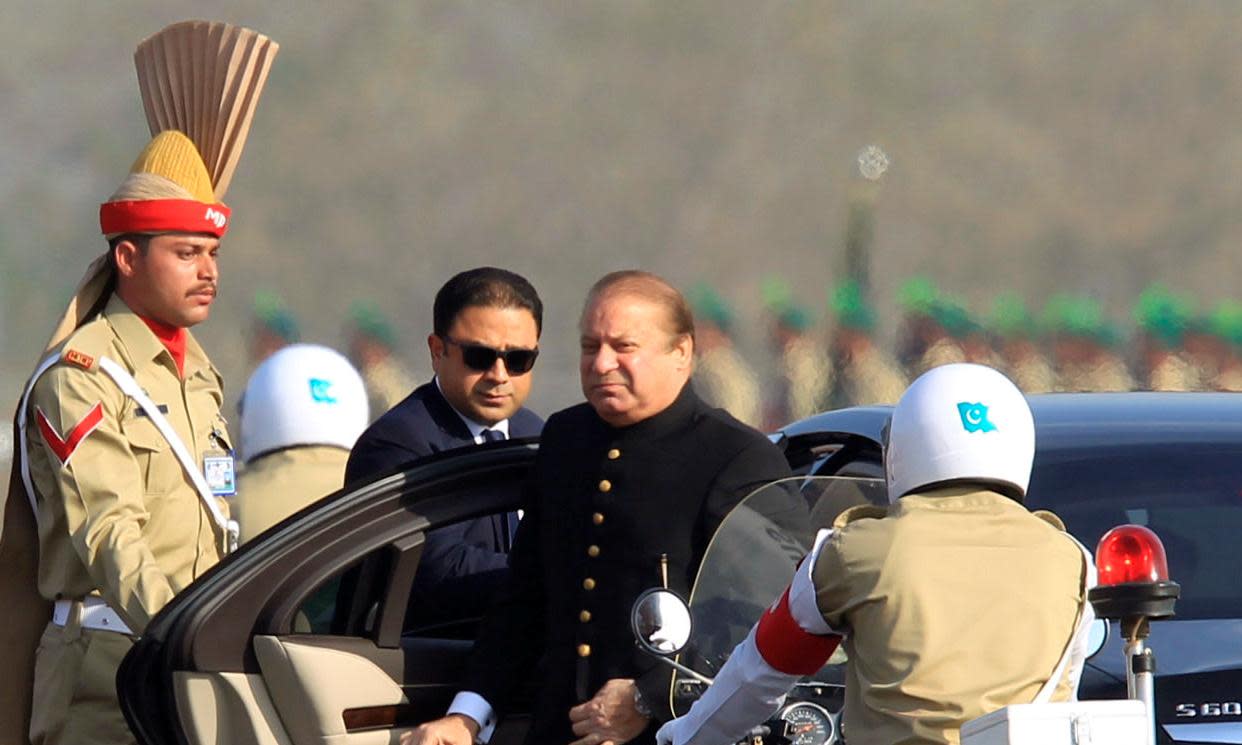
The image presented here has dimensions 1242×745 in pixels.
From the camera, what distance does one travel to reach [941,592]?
11.0ft

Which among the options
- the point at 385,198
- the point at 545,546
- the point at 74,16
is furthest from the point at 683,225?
the point at 545,546

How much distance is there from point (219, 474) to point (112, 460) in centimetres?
31

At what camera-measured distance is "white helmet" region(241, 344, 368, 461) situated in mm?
6125

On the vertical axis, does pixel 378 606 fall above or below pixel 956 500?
below

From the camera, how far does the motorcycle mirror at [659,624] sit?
3.68 m

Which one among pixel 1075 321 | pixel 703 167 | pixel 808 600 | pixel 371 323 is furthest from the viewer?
pixel 703 167

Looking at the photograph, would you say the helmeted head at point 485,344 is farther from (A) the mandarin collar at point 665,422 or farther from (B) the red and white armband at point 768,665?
(B) the red and white armband at point 768,665

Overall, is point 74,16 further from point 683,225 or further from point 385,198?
point 683,225

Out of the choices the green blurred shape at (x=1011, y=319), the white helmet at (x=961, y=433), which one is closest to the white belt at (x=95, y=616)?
the white helmet at (x=961, y=433)

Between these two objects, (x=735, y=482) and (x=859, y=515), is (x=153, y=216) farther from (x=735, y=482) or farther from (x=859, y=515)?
(x=859, y=515)

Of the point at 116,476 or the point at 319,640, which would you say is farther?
the point at 116,476

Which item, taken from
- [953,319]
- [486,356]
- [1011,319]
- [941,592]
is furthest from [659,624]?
[1011,319]

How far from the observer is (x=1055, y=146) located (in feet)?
101

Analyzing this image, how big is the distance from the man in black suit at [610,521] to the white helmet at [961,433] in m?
0.82
